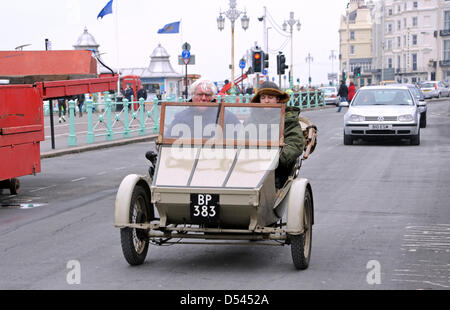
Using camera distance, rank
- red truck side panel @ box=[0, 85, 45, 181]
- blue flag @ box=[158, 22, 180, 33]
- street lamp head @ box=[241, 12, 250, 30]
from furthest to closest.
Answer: blue flag @ box=[158, 22, 180, 33]
street lamp head @ box=[241, 12, 250, 30]
red truck side panel @ box=[0, 85, 45, 181]

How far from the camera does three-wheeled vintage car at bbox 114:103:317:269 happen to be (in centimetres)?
670

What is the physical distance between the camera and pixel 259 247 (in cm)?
812

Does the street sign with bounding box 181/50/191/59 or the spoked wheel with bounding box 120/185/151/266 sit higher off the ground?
the street sign with bounding box 181/50/191/59

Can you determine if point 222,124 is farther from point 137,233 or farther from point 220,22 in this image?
point 220,22

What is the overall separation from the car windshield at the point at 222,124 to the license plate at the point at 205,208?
0.73 m

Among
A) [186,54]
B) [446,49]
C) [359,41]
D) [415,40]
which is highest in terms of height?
[359,41]

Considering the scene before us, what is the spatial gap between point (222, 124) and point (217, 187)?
0.84m

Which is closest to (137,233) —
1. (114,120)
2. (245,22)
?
(114,120)

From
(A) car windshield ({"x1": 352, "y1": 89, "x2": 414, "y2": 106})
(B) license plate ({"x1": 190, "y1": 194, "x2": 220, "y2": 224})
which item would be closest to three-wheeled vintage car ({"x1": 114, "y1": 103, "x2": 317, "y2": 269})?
(B) license plate ({"x1": 190, "y1": 194, "x2": 220, "y2": 224})

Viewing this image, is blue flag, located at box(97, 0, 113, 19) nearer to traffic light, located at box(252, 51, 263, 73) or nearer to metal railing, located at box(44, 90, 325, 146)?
traffic light, located at box(252, 51, 263, 73)

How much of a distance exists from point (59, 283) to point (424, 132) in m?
22.7

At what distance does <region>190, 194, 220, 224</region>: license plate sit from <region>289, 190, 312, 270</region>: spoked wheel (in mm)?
663

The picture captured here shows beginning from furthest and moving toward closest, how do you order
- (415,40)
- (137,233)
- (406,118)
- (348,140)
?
(415,40)
(348,140)
(406,118)
(137,233)
